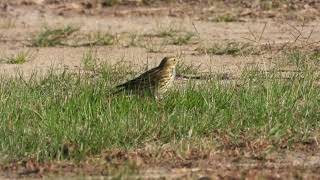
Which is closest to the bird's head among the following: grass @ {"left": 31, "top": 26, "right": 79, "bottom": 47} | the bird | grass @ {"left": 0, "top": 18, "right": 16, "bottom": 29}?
the bird

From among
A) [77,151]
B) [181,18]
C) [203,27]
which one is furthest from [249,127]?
[181,18]

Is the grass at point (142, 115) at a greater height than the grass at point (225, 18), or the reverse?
the grass at point (142, 115)

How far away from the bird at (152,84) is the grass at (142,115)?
0.52 feet

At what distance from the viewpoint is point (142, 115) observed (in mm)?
9094

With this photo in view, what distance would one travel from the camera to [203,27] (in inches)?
658

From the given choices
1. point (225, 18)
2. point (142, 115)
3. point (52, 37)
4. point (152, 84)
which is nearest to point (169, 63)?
point (152, 84)

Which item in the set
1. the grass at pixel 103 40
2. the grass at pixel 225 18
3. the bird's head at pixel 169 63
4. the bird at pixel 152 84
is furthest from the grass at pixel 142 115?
the grass at pixel 225 18

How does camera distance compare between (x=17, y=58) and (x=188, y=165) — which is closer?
(x=188, y=165)

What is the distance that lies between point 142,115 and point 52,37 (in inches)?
259

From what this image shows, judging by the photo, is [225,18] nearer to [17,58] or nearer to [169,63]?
[17,58]

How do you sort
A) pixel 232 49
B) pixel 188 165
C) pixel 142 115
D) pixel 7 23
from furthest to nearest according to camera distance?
pixel 7 23 → pixel 232 49 → pixel 142 115 → pixel 188 165

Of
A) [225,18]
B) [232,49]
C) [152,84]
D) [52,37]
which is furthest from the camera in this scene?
[225,18]

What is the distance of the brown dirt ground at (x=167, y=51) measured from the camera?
312 inches

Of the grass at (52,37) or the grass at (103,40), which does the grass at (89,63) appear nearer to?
the grass at (103,40)
